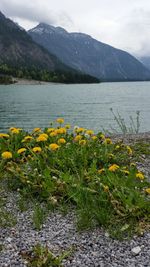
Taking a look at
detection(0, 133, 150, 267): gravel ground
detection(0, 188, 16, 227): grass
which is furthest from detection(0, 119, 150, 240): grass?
detection(0, 188, 16, 227): grass

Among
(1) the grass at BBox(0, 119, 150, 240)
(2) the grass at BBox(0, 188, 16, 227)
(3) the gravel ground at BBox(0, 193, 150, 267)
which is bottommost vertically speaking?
(3) the gravel ground at BBox(0, 193, 150, 267)

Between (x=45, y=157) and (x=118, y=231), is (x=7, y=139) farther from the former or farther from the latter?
(x=118, y=231)

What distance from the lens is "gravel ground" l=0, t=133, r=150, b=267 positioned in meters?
6.10

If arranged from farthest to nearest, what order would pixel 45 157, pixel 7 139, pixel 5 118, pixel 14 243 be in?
pixel 5 118 → pixel 7 139 → pixel 45 157 → pixel 14 243

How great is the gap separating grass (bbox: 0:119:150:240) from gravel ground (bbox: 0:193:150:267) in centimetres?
21

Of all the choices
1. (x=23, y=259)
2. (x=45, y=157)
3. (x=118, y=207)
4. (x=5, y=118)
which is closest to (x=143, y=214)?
(x=118, y=207)

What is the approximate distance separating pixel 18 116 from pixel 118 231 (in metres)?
46.8

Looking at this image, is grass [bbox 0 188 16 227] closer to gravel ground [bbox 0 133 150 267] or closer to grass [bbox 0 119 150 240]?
gravel ground [bbox 0 133 150 267]

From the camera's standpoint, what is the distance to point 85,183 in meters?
8.66

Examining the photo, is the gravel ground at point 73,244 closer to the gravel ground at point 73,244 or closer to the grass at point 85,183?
the gravel ground at point 73,244

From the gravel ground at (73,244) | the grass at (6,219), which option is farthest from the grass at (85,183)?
the grass at (6,219)

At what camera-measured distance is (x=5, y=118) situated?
50125mm

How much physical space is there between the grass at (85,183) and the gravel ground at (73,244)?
0.21 m

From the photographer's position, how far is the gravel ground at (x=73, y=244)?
6.10 meters
